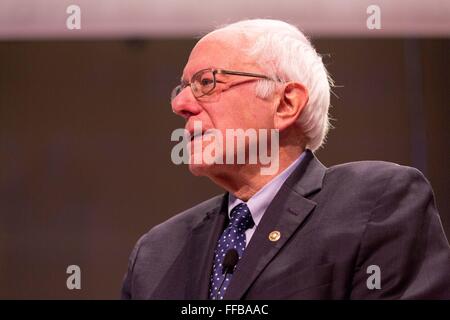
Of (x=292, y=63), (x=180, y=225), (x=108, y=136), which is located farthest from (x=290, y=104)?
(x=108, y=136)

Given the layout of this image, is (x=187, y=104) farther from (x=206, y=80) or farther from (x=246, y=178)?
(x=246, y=178)

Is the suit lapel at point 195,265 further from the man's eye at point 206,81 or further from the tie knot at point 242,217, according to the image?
the man's eye at point 206,81

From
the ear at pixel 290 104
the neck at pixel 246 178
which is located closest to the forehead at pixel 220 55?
the ear at pixel 290 104

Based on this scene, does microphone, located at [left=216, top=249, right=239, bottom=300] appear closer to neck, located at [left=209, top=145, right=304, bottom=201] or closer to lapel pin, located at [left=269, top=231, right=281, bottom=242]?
lapel pin, located at [left=269, top=231, right=281, bottom=242]

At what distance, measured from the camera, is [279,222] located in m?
1.55

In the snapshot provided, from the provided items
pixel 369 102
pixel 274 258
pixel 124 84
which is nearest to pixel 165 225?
pixel 274 258

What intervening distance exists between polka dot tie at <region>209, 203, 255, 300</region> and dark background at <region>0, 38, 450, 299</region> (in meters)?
0.46

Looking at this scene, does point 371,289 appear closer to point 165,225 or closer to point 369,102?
point 165,225

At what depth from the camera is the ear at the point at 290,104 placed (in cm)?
174

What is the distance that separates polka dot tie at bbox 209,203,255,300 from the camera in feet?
5.12

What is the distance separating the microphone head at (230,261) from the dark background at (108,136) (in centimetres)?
59

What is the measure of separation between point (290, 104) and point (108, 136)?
0.68 metres

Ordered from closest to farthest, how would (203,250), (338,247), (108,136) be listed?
(338,247)
(203,250)
(108,136)

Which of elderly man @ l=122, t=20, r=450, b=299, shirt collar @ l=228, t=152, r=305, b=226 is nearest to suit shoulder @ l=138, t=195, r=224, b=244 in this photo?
elderly man @ l=122, t=20, r=450, b=299
